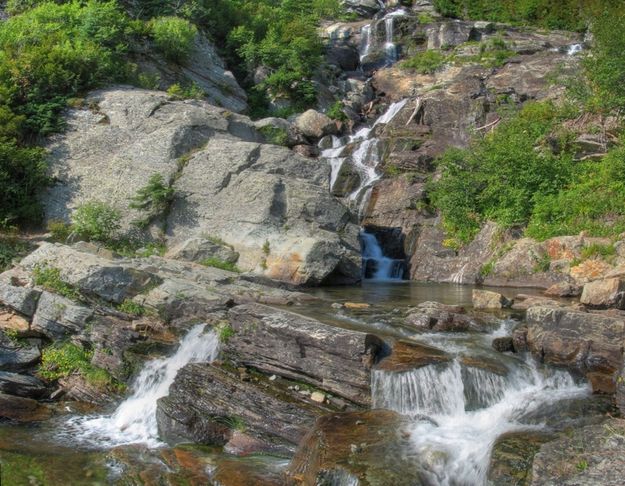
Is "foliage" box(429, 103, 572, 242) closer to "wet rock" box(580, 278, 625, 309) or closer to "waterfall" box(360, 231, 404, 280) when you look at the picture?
"waterfall" box(360, 231, 404, 280)

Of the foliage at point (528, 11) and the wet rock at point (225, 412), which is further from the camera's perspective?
the foliage at point (528, 11)

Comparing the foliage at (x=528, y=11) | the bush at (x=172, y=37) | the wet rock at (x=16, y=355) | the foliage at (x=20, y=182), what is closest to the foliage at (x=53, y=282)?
the wet rock at (x=16, y=355)

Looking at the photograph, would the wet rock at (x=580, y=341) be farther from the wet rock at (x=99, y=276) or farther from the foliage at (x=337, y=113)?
the foliage at (x=337, y=113)

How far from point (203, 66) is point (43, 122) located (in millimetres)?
10829

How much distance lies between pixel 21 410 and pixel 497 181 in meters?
17.4

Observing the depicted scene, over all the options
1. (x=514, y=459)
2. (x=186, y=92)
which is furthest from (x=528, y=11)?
(x=514, y=459)

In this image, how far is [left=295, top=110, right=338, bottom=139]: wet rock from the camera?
30.1 metres

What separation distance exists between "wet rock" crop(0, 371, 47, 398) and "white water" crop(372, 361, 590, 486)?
21.4 ft

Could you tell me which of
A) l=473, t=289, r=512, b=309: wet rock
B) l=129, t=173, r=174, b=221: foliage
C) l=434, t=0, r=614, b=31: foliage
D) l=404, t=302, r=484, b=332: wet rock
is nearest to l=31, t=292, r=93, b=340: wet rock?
l=404, t=302, r=484, b=332: wet rock

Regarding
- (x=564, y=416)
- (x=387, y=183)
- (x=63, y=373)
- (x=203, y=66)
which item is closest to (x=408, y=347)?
(x=564, y=416)

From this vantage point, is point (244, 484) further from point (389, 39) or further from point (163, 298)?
point (389, 39)

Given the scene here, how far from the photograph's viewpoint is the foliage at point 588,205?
784 inches

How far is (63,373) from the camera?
1255cm

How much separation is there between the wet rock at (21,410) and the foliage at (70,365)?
47.8 inches
